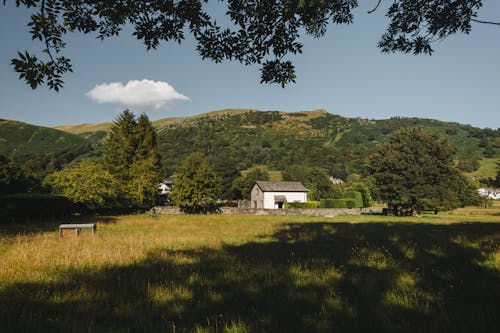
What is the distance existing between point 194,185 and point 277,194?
20347 millimetres

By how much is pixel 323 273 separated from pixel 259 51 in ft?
15.6

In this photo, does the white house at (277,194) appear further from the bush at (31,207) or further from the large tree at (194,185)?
the bush at (31,207)

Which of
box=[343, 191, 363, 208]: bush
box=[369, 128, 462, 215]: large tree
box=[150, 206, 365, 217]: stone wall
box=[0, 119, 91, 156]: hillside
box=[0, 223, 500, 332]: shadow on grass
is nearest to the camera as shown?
box=[0, 223, 500, 332]: shadow on grass

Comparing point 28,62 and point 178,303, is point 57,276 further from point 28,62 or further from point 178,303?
point 28,62

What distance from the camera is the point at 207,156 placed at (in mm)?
145250

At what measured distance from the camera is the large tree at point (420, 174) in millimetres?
40844

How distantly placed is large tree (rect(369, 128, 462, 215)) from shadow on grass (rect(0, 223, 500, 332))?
39081 mm

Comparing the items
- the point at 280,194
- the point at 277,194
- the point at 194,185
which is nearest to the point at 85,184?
the point at 194,185

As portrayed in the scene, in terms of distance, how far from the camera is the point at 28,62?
3949mm

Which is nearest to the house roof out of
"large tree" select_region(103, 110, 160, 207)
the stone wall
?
the stone wall

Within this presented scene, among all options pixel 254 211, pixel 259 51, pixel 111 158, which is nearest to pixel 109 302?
pixel 259 51

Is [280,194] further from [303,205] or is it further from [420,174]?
[420,174]

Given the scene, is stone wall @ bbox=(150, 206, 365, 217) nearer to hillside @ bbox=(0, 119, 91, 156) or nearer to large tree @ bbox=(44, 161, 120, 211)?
large tree @ bbox=(44, 161, 120, 211)

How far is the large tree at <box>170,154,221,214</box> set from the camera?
40562 mm
